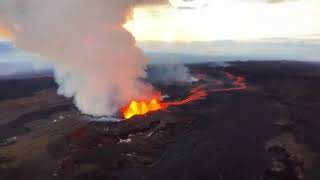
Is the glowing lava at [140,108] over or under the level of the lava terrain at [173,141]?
over

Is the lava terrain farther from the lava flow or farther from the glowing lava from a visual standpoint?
the glowing lava

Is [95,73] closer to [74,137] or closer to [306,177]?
[74,137]

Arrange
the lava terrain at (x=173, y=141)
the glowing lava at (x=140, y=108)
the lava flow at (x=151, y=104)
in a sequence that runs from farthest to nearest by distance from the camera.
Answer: the lava flow at (x=151, y=104)
the glowing lava at (x=140, y=108)
the lava terrain at (x=173, y=141)

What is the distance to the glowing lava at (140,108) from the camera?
50344 mm

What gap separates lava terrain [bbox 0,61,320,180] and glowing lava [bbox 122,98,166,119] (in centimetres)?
141

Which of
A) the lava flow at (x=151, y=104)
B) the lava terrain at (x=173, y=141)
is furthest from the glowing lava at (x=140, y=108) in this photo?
the lava terrain at (x=173, y=141)

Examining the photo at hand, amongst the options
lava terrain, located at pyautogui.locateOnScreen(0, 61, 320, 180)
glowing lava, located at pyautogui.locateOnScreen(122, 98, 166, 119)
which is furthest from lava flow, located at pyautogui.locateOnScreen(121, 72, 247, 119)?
lava terrain, located at pyautogui.locateOnScreen(0, 61, 320, 180)

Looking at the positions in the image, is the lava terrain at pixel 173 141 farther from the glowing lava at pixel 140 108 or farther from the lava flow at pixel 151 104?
the glowing lava at pixel 140 108

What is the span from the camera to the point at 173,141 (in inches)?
1625

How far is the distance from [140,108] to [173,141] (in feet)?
37.9

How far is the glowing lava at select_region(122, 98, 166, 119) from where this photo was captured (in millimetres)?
50344

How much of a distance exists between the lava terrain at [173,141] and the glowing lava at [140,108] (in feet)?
4.63

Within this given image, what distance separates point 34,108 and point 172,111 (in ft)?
70.1

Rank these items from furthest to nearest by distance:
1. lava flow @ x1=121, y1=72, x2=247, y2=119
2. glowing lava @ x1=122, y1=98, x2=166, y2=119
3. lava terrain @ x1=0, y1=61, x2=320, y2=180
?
lava flow @ x1=121, y1=72, x2=247, y2=119 < glowing lava @ x1=122, y1=98, x2=166, y2=119 < lava terrain @ x1=0, y1=61, x2=320, y2=180
